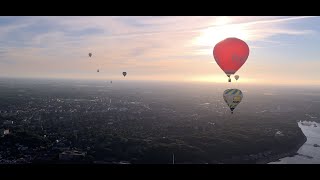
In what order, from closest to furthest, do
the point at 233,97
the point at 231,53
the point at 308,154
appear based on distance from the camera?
the point at 231,53 → the point at 233,97 → the point at 308,154

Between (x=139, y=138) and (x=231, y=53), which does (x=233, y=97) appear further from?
(x=139, y=138)

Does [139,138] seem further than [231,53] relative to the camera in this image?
Yes

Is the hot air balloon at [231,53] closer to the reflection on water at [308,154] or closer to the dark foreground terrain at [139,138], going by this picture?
the dark foreground terrain at [139,138]

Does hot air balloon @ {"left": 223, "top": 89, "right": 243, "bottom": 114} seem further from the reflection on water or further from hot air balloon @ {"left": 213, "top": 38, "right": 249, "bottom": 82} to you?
the reflection on water

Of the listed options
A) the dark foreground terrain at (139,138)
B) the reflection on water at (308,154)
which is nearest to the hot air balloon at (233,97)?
the dark foreground terrain at (139,138)

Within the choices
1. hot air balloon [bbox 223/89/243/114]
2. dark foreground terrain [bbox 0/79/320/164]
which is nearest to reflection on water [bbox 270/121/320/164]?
dark foreground terrain [bbox 0/79/320/164]

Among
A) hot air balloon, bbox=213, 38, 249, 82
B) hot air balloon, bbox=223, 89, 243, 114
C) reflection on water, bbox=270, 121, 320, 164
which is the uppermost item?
hot air balloon, bbox=213, 38, 249, 82

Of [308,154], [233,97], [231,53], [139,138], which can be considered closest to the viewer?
[231,53]

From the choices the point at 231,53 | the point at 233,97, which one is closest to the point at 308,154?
the point at 233,97

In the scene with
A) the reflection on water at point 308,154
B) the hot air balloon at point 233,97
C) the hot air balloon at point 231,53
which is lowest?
the reflection on water at point 308,154

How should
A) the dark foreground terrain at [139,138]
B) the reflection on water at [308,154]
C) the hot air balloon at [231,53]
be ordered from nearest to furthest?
the hot air balloon at [231,53], the reflection on water at [308,154], the dark foreground terrain at [139,138]
